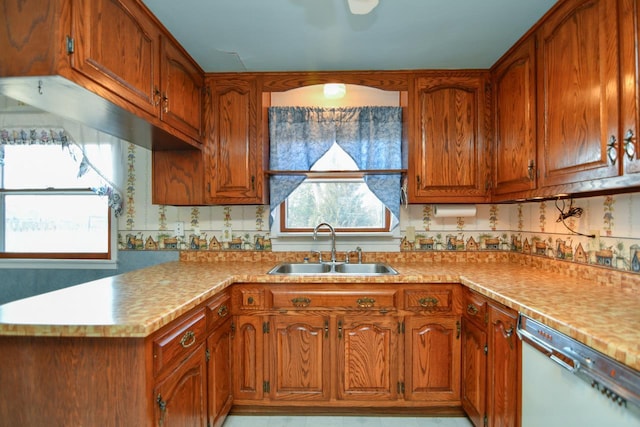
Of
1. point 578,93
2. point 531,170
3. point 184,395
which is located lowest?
point 184,395

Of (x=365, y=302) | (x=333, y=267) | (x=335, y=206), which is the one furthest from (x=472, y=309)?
(x=335, y=206)

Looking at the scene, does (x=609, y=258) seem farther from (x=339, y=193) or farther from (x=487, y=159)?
(x=339, y=193)

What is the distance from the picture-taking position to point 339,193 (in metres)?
2.71

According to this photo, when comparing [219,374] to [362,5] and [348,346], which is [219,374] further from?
[362,5]

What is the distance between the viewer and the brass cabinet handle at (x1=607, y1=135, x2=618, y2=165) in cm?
127

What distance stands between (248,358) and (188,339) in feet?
2.35

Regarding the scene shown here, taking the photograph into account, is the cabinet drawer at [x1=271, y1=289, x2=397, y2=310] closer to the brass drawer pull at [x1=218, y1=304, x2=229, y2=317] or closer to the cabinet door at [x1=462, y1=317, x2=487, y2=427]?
the brass drawer pull at [x1=218, y1=304, x2=229, y2=317]

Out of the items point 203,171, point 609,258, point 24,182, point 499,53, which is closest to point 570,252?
point 609,258

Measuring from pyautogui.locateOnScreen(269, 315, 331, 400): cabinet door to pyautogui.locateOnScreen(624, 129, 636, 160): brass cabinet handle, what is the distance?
Result: 63.6 inches

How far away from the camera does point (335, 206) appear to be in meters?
2.71

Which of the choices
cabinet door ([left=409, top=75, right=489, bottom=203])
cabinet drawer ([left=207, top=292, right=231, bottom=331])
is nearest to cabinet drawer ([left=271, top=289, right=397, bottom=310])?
cabinet drawer ([left=207, top=292, right=231, bottom=331])

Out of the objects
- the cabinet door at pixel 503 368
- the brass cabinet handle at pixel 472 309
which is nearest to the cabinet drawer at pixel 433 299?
the brass cabinet handle at pixel 472 309

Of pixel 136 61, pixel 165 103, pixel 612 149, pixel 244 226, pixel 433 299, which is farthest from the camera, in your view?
pixel 244 226

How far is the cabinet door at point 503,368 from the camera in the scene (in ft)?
4.85
